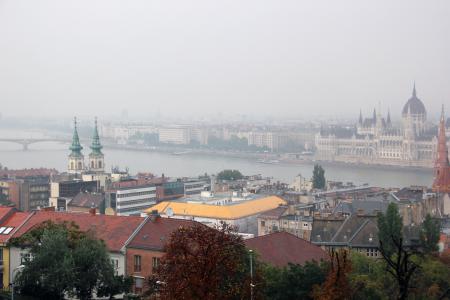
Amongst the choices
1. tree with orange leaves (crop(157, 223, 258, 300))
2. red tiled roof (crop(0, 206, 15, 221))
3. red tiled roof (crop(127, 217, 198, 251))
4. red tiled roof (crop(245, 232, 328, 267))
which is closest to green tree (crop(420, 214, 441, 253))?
red tiled roof (crop(245, 232, 328, 267))

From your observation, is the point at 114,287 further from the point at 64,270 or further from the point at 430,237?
the point at 430,237

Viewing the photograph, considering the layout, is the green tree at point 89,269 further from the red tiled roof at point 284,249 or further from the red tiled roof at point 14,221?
the red tiled roof at point 14,221

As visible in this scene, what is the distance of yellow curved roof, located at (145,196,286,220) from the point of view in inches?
392

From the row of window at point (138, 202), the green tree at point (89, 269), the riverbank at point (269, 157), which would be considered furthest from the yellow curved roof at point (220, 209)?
the riverbank at point (269, 157)

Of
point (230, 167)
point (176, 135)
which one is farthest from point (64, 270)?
point (176, 135)

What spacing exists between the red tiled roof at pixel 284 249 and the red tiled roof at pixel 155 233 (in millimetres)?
549

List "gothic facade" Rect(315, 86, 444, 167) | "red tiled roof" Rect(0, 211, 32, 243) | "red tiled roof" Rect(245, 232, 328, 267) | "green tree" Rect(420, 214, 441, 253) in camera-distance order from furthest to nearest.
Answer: "gothic facade" Rect(315, 86, 444, 167) → "green tree" Rect(420, 214, 441, 253) → "red tiled roof" Rect(0, 211, 32, 243) → "red tiled roof" Rect(245, 232, 328, 267)

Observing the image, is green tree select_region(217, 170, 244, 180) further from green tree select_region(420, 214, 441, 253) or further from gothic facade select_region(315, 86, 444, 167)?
gothic facade select_region(315, 86, 444, 167)

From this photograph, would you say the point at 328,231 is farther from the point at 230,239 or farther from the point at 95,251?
the point at 230,239

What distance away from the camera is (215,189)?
13742 mm

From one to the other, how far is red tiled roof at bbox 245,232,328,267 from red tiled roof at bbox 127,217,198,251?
0.55m

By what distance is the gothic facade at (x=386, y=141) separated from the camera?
32062 millimetres

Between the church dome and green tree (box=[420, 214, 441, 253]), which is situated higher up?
the church dome

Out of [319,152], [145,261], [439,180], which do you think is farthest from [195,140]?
[145,261]
